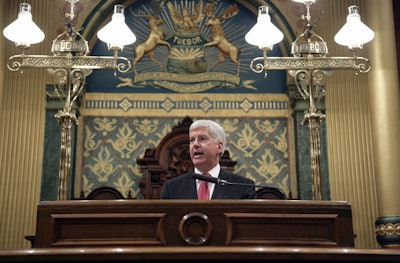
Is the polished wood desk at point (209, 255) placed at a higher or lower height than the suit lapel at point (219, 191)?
lower

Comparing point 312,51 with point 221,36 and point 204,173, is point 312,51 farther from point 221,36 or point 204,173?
point 221,36

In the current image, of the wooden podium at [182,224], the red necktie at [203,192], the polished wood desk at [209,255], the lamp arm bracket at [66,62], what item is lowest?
the polished wood desk at [209,255]

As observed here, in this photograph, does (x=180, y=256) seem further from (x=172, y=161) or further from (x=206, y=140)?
(x=172, y=161)

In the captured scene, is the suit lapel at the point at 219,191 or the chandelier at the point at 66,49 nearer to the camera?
the suit lapel at the point at 219,191

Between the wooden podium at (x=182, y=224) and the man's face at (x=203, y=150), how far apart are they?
1072 millimetres

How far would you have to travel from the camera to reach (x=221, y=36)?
25.4ft

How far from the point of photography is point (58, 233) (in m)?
2.71

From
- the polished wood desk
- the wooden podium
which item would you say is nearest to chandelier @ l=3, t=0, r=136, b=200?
the wooden podium

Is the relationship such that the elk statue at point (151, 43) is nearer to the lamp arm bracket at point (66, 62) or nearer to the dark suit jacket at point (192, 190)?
the lamp arm bracket at point (66, 62)

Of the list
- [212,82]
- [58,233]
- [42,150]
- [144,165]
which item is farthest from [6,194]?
[58,233]

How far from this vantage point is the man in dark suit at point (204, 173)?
343 centimetres

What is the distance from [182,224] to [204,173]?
122 centimetres

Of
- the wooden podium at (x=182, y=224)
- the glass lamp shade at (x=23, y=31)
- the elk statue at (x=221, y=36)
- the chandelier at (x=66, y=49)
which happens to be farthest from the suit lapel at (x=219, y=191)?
the elk statue at (x=221, y=36)

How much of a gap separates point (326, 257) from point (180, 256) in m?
0.58
